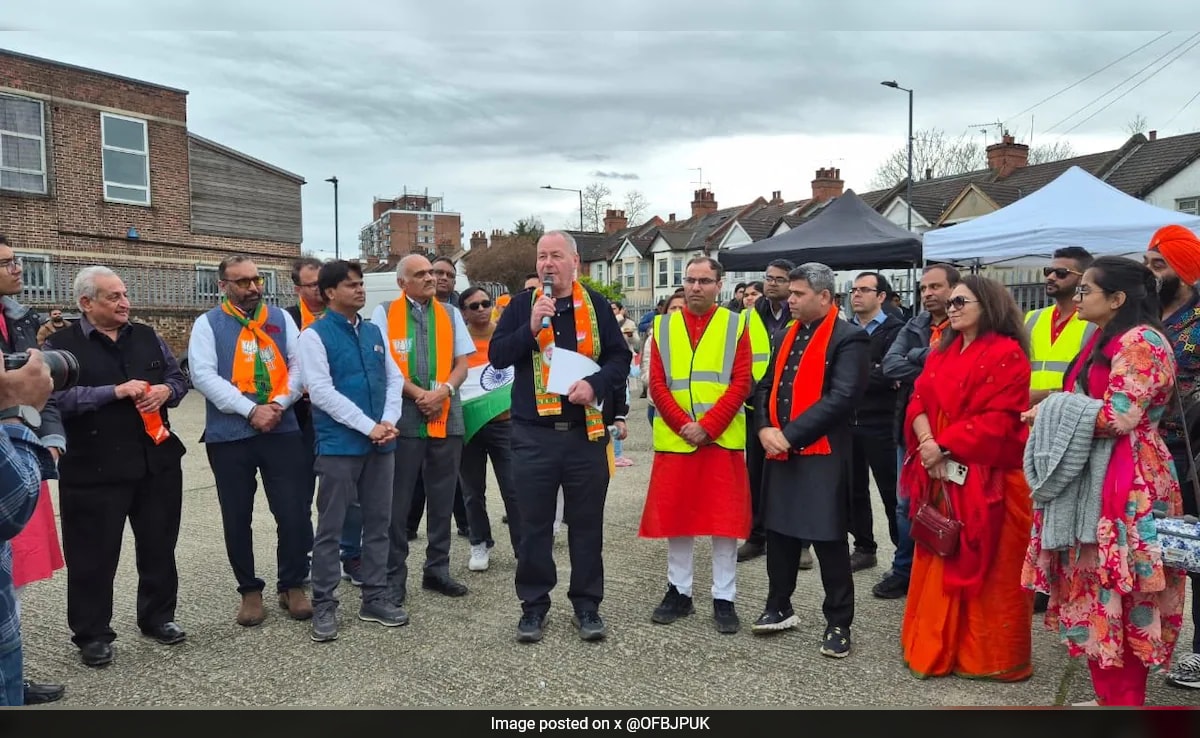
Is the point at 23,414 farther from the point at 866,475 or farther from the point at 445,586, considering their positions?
the point at 866,475

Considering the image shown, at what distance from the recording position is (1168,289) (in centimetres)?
361


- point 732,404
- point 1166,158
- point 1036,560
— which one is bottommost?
point 1036,560

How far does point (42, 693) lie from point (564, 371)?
2716 mm

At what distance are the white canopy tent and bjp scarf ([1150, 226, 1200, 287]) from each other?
4793 millimetres

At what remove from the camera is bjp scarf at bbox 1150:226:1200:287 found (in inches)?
135

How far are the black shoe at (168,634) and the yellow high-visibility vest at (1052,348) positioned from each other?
472 centimetres

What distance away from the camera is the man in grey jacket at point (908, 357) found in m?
4.82

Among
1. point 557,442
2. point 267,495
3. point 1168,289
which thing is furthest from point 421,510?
point 1168,289

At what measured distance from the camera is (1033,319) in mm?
4918

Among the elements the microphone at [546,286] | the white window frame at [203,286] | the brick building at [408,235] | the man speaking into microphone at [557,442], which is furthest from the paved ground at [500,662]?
the white window frame at [203,286]

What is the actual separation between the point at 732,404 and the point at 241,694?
8.95 ft

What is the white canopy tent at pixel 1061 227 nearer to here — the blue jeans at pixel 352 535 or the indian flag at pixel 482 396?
the indian flag at pixel 482 396

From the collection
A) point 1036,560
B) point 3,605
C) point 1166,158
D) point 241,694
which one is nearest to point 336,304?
point 241,694
